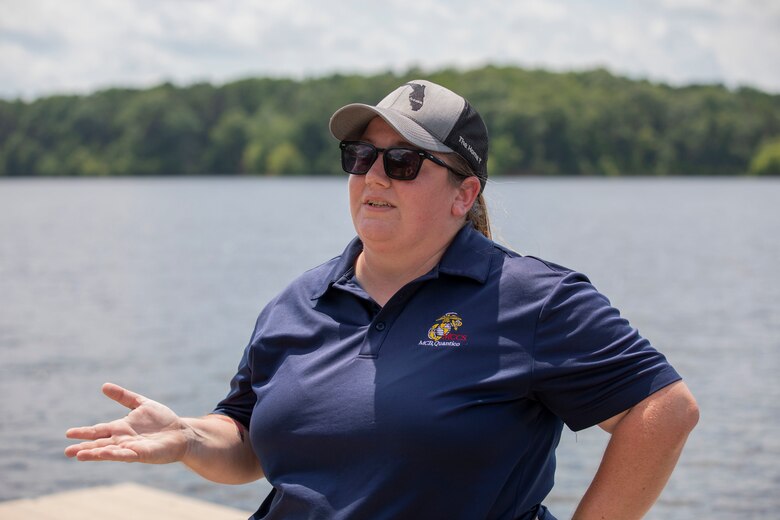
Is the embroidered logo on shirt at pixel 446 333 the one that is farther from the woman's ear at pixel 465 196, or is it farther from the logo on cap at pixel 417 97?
the logo on cap at pixel 417 97

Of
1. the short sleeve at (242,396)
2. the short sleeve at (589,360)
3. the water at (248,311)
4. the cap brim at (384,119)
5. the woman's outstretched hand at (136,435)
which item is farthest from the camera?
the water at (248,311)

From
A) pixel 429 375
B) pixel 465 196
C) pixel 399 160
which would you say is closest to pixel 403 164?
pixel 399 160

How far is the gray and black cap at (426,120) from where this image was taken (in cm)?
271

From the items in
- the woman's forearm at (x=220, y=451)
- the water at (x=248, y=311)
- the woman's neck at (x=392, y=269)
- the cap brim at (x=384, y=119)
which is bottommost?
the water at (x=248, y=311)

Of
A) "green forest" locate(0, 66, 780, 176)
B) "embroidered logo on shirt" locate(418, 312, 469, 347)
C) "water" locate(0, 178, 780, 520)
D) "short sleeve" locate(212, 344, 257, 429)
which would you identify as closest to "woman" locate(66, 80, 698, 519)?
"embroidered logo on shirt" locate(418, 312, 469, 347)

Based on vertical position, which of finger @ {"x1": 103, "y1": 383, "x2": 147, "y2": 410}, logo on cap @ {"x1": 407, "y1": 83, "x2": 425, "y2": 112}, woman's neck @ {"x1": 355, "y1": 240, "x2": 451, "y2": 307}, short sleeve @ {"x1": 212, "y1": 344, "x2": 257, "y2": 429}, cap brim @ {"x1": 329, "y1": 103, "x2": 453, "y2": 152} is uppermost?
logo on cap @ {"x1": 407, "y1": 83, "x2": 425, "y2": 112}

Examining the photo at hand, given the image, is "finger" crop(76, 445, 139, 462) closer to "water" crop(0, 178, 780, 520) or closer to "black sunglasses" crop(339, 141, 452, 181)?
"black sunglasses" crop(339, 141, 452, 181)

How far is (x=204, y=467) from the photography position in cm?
290

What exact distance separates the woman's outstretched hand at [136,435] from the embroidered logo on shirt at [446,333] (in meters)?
0.72

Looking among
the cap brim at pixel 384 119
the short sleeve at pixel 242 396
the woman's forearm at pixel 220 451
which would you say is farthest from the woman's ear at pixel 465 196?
the woman's forearm at pixel 220 451

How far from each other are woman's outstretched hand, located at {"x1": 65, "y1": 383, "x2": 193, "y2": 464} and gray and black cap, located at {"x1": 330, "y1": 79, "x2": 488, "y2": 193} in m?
0.88

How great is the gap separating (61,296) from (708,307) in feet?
50.8

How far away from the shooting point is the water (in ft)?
33.7

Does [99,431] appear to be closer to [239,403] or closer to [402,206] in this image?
[239,403]
